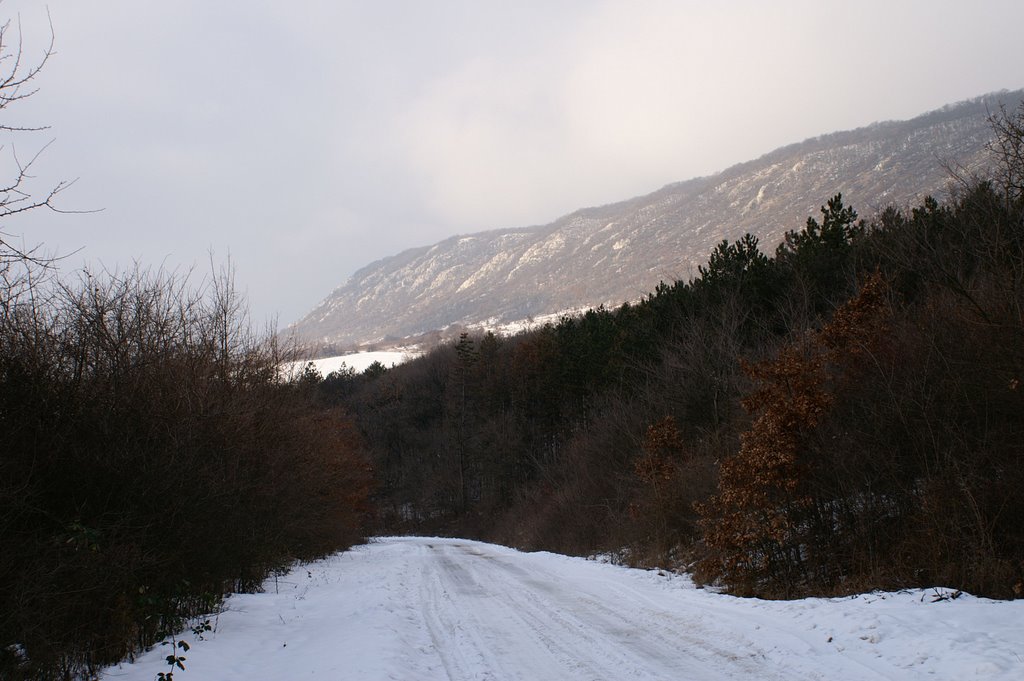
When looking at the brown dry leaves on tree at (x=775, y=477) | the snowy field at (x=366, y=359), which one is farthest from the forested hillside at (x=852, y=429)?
the snowy field at (x=366, y=359)

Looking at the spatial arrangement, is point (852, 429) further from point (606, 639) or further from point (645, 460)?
point (645, 460)

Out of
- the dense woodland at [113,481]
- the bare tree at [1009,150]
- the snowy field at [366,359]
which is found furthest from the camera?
the snowy field at [366,359]

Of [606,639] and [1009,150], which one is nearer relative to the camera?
[606,639]

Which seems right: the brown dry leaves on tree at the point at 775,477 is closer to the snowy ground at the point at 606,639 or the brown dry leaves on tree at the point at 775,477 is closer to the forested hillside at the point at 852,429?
the forested hillside at the point at 852,429

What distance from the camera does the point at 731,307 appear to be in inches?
1056

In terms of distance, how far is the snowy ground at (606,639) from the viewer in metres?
6.40

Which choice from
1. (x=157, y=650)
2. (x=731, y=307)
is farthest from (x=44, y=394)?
(x=731, y=307)

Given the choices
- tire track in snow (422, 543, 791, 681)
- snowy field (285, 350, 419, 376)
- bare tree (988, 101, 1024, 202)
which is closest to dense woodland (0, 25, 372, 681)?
tire track in snow (422, 543, 791, 681)

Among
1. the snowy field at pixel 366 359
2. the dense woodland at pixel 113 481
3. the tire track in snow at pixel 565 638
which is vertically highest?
the snowy field at pixel 366 359

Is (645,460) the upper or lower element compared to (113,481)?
lower

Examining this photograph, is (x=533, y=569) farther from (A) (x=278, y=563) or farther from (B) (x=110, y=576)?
(B) (x=110, y=576)

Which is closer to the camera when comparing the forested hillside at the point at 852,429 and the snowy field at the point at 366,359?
the forested hillside at the point at 852,429

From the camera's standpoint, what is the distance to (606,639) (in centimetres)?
815


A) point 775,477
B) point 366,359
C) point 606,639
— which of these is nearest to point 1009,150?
point 775,477
